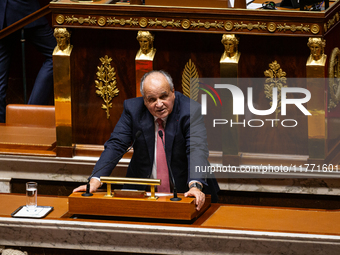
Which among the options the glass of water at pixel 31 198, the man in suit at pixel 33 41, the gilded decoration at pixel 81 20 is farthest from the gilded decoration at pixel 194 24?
the glass of water at pixel 31 198

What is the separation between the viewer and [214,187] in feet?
11.0

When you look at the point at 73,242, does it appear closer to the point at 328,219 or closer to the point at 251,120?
the point at 328,219

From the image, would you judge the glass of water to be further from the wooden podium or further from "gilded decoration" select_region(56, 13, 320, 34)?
"gilded decoration" select_region(56, 13, 320, 34)

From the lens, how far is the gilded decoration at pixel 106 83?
4152 mm

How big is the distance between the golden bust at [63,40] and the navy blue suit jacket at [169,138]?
1.02 meters

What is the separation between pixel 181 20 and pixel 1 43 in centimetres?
191

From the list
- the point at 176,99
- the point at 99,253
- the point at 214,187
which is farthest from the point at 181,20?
the point at 99,253

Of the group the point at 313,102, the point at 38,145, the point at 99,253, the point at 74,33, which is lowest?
the point at 99,253

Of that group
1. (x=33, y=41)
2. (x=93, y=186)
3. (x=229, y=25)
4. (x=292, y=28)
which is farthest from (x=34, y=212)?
(x=33, y=41)

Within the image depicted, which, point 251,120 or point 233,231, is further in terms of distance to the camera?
point 251,120

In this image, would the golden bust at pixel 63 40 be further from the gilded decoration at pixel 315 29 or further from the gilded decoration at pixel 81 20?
the gilded decoration at pixel 315 29

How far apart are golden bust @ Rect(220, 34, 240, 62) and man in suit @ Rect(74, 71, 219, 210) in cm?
78

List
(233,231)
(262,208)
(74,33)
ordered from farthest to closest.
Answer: (74,33) < (262,208) < (233,231)

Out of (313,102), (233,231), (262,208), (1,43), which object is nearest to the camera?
(233,231)
